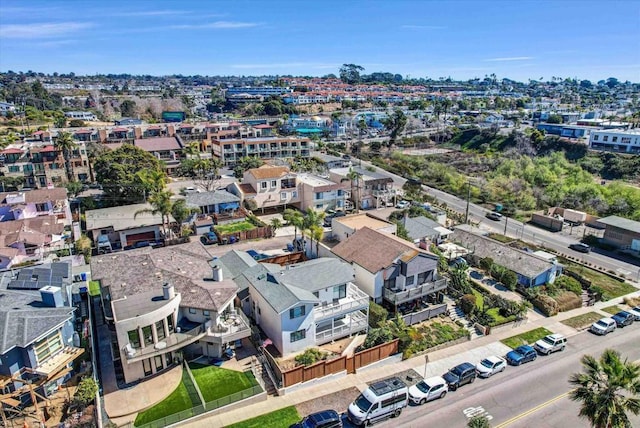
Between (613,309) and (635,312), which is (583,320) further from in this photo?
(635,312)

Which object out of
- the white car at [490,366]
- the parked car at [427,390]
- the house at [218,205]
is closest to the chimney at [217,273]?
the parked car at [427,390]

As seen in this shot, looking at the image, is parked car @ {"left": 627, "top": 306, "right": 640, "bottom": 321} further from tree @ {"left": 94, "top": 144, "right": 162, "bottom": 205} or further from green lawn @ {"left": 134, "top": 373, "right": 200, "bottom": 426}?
tree @ {"left": 94, "top": 144, "right": 162, "bottom": 205}

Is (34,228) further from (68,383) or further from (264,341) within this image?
(264,341)

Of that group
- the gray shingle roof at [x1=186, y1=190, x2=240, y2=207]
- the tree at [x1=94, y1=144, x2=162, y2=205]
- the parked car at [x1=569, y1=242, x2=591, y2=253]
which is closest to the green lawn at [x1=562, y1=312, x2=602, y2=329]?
the parked car at [x1=569, y1=242, x2=591, y2=253]

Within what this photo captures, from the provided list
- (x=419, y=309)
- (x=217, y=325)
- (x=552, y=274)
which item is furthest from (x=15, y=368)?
(x=552, y=274)

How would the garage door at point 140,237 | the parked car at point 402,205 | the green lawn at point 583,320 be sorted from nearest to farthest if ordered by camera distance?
the green lawn at point 583,320 < the garage door at point 140,237 < the parked car at point 402,205

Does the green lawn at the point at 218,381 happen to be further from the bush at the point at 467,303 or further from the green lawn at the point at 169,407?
the bush at the point at 467,303

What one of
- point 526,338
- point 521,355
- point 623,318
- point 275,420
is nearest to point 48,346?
point 275,420
